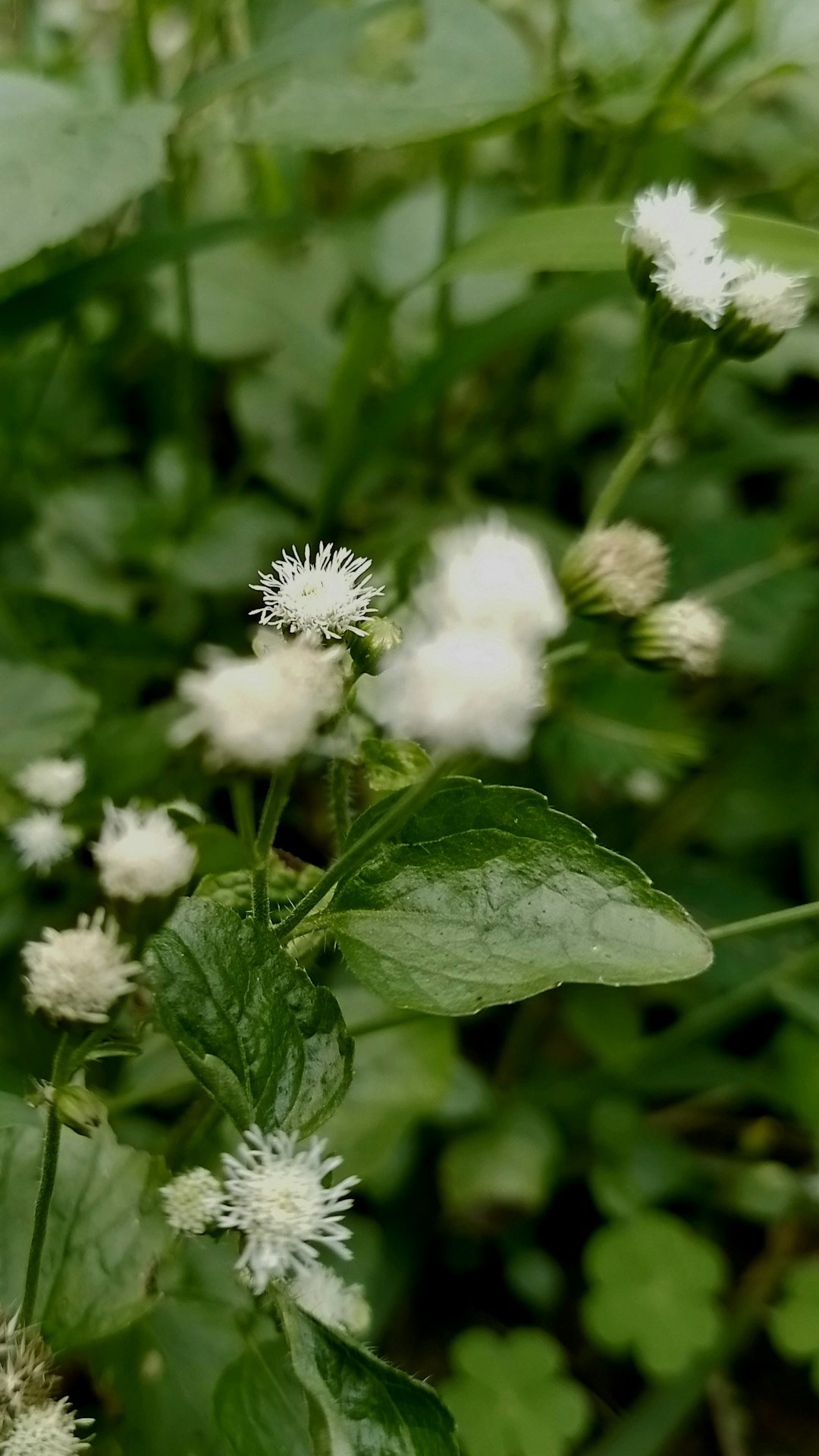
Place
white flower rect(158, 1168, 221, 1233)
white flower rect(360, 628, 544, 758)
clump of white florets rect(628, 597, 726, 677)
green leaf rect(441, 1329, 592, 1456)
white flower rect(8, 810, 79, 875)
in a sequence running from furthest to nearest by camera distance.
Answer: green leaf rect(441, 1329, 592, 1456) < white flower rect(8, 810, 79, 875) < clump of white florets rect(628, 597, 726, 677) < white flower rect(158, 1168, 221, 1233) < white flower rect(360, 628, 544, 758)

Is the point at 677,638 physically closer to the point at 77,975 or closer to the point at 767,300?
the point at 767,300

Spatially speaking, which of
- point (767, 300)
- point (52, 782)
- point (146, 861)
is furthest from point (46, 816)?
point (767, 300)

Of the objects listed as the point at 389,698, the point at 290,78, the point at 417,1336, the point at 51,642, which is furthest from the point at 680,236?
the point at 417,1336

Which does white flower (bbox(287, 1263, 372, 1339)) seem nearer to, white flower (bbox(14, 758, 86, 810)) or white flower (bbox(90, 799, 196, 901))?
white flower (bbox(90, 799, 196, 901))

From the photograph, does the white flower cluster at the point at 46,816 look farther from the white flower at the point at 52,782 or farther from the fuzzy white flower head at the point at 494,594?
the fuzzy white flower head at the point at 494,594

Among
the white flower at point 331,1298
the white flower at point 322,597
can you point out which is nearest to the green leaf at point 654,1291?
the white flower at point 331,1298

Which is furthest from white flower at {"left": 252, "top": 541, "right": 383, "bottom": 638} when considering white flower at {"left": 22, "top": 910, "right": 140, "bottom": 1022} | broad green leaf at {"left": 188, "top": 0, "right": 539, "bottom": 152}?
broad green leaf at {"left": 188, "top": 0, "right": 539, "bottom": 152}

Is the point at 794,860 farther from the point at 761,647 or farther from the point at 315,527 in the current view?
the point at 315,527
